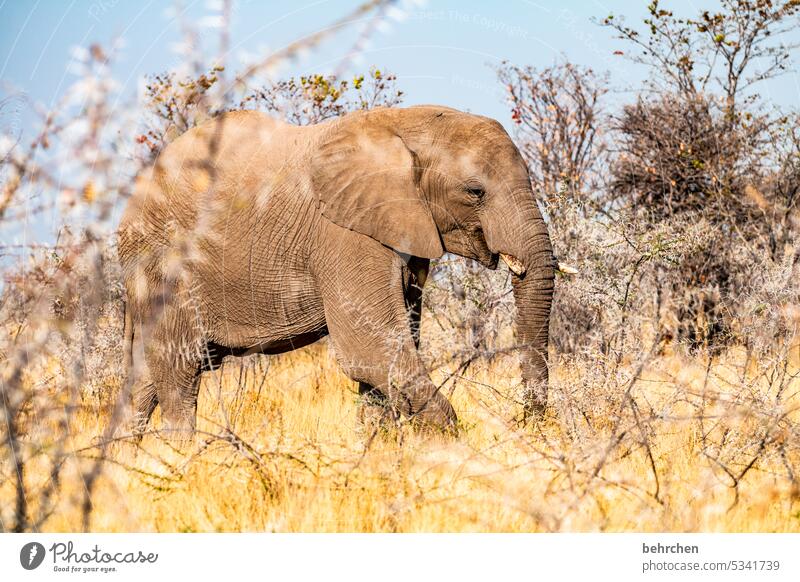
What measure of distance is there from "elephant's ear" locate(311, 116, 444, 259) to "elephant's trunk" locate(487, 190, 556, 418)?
0.43 m

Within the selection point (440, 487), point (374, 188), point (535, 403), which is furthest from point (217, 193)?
point (440, 487)

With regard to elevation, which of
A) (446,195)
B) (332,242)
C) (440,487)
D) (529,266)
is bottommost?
(440,487)

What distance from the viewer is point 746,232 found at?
11.0 metres

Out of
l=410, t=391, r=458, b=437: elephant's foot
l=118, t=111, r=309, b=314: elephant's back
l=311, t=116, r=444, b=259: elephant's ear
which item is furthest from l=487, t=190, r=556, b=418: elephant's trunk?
l=118, t=111, r=309, b=314: elephant's back

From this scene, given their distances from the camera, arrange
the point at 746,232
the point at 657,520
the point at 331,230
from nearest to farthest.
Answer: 1. the point at 657,520
2. the point at 331,230
3. the point at 746,232

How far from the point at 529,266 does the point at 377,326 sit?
0.99 m

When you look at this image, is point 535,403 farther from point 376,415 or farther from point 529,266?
point 376,415

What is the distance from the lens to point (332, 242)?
636 cm

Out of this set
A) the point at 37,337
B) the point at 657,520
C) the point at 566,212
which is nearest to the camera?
the point at 37,337

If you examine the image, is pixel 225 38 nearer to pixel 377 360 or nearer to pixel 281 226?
pixel 377 360

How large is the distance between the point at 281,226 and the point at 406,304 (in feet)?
3.19

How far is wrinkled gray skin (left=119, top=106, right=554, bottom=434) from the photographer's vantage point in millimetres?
6086

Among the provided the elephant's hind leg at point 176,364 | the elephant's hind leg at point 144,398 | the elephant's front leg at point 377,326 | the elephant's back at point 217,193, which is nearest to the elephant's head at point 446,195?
the elephant's front leg at point 377,326
